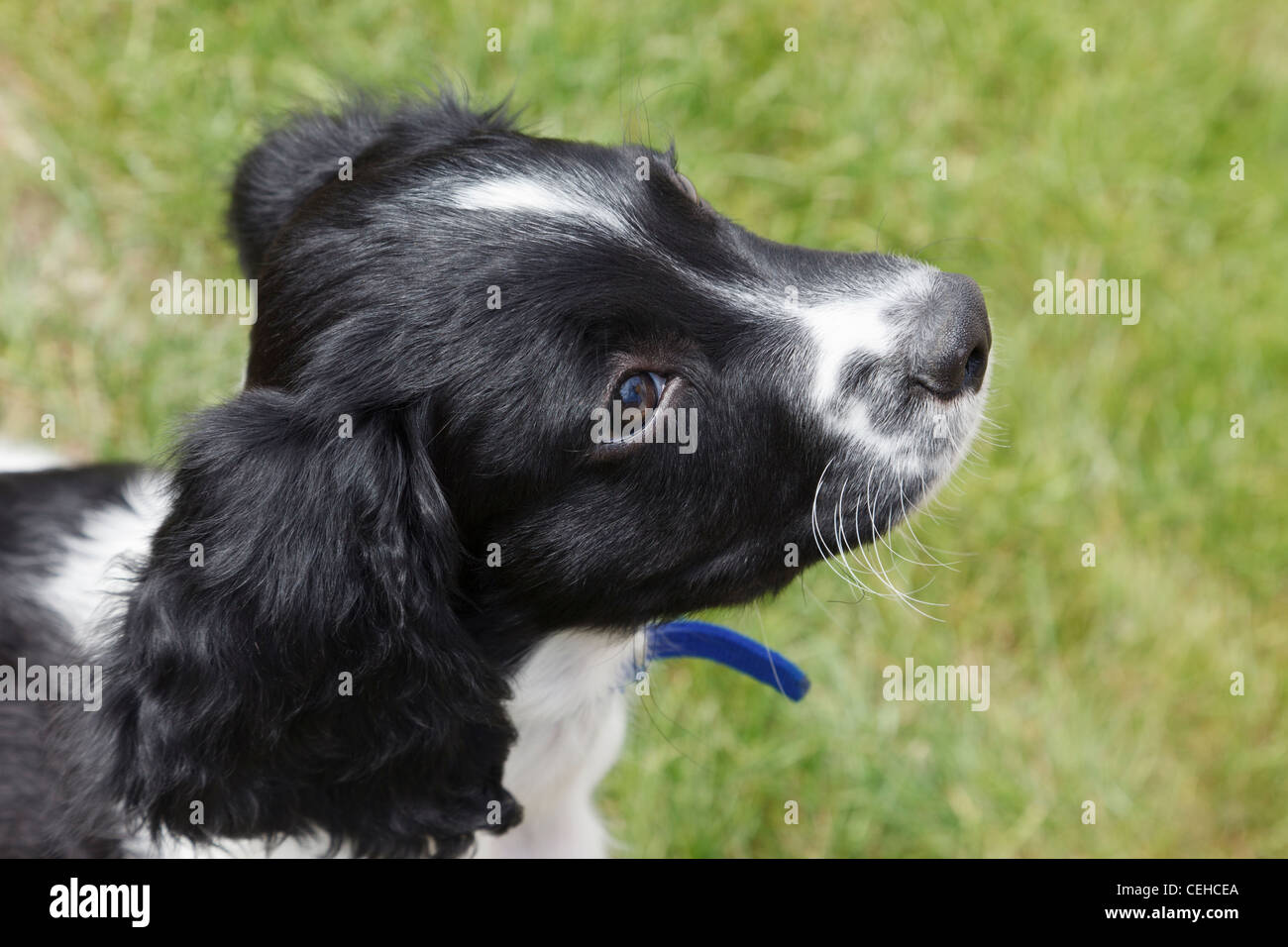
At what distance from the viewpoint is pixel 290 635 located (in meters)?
2.34

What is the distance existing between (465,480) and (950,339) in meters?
1.03

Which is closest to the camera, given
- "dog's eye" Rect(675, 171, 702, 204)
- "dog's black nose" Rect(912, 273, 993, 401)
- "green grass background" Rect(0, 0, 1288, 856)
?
"dog's black nose" Rect(912, 273, 993, 401)

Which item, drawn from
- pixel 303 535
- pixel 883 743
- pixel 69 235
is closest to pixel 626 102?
pixel 69 235

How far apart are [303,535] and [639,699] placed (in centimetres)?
179

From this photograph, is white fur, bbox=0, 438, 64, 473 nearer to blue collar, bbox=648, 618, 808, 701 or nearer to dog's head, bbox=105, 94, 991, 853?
dog's head, bbox=105, 94, 991, 853

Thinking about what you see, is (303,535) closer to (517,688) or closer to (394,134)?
(517,688)

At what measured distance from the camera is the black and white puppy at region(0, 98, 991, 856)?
2.37 m

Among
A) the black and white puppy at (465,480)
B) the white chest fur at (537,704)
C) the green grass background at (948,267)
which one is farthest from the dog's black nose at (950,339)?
the green grass background at (948,267)

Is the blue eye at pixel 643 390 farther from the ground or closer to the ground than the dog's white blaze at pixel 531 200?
closer to the ground

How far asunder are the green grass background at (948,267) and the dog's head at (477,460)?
158cm

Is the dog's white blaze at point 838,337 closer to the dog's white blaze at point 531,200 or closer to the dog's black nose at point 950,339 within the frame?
the dog's black nose at point 950,339

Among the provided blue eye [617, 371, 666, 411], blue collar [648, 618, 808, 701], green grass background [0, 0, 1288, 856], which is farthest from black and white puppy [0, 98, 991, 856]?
green grass background [0, 0, 1288, 856]

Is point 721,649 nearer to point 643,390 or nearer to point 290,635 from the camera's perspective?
point 643,390

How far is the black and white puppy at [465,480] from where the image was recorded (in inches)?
93.3
